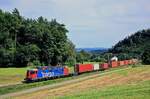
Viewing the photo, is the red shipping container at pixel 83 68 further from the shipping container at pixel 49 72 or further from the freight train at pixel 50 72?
the shipping container at pixel 49 72

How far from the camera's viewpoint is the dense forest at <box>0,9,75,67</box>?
449ft

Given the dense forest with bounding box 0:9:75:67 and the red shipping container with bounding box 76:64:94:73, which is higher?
the dense forest with bounding box 0:9:75:67

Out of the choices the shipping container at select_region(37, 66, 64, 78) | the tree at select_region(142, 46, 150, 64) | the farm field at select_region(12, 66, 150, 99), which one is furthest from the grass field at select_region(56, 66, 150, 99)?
the tree at select_region(142, 46, 150, 64)

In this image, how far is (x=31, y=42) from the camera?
149250 mm

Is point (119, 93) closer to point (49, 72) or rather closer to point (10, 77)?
point (49, 72)

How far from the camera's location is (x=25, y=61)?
5384 inches

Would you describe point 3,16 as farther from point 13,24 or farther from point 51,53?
point 51,53

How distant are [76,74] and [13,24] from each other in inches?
2431

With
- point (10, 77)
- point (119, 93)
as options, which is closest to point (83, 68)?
point (10, 77)

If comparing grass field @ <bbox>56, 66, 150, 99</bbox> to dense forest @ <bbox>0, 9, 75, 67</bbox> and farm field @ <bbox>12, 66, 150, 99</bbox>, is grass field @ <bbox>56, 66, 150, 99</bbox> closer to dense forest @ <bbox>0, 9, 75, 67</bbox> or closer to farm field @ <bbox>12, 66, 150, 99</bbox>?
farm field @ <bbox>12, 66, 150, 99</bbox>

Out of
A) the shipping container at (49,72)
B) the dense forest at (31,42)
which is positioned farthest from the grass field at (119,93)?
the dense forest at (31,42)

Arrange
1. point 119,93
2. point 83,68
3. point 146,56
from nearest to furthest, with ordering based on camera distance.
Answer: point 119,93, point 83,68, point 146,56

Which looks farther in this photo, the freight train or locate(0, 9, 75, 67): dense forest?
locate(0, 9, 75, 67): dense forest

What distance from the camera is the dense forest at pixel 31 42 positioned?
137000 millimetres
